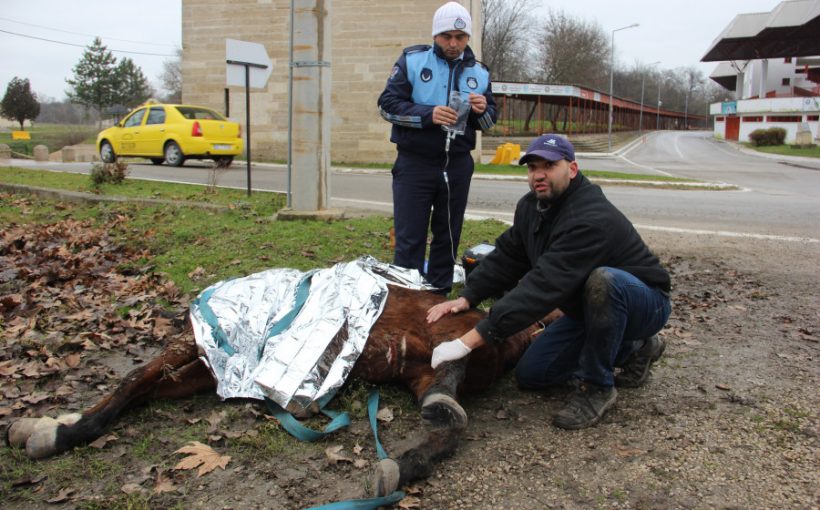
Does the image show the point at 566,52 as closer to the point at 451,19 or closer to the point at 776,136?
the point at 776,136

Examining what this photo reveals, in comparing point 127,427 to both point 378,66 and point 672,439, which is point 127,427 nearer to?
point 672,439

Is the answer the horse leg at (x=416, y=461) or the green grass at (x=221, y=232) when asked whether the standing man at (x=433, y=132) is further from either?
the horse leg at (x=416, y=461)

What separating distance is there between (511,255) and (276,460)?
1596 mm

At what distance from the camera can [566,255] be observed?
307cm

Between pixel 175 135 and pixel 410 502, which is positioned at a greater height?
pixel 175 135

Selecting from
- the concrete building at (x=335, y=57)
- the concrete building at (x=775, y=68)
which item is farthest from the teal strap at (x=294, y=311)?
A: the concrete building at (x=775, y=68)

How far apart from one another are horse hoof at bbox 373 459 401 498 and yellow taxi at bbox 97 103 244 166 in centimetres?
1490

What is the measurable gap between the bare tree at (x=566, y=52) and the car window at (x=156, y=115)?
172ft

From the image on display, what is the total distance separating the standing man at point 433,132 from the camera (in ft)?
13.5

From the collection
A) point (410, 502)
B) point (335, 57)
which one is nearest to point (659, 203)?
point (410, 502)

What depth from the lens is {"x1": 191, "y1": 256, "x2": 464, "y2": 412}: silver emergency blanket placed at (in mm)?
3109

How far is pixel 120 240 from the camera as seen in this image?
693 centimetres

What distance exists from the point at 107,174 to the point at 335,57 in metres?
11.4

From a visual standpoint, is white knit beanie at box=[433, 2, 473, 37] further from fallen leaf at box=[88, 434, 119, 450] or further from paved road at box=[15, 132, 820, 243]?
paved road at box=[15, 132, 820, 243]
